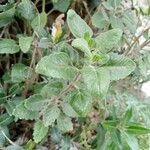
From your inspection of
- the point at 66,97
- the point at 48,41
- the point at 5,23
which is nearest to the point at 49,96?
the point at 66,97

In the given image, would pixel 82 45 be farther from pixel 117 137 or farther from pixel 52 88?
pixel 117 137

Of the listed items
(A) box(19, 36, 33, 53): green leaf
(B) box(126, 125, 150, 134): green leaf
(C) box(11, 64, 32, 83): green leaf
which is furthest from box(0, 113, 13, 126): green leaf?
(B) box(126, 125, 150, 134): green leaf

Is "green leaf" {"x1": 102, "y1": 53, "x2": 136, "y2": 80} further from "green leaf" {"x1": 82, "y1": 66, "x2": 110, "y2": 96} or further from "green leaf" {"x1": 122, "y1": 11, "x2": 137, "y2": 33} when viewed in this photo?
"green leaf" {"x1": 122, "y1": 11, "x2": 137, "y2": 33}

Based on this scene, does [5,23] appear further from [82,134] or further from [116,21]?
[82,134]

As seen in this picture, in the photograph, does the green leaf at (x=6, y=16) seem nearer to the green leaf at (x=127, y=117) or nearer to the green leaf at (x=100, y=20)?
the green leaf at (x=100, y=20)

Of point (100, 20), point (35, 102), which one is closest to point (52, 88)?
point (35, 102)

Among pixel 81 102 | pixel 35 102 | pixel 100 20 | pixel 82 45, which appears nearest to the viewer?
pixel 82 45
